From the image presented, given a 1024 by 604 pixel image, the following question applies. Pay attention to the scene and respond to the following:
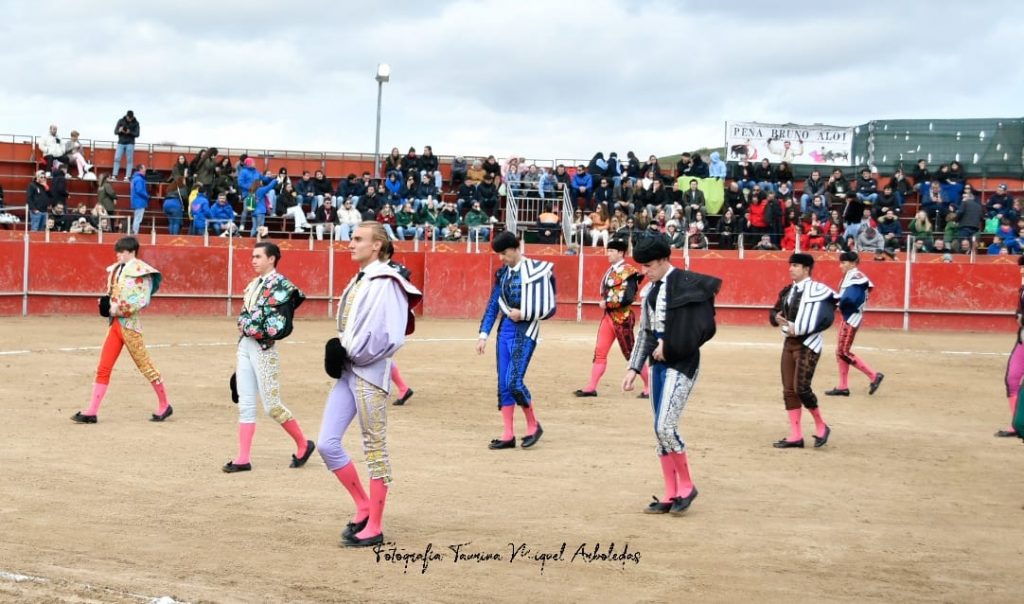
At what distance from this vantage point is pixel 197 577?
6301mm

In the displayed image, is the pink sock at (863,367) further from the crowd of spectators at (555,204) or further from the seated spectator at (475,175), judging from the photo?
the seated spectator at (475,175)

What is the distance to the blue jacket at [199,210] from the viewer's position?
85.8 feet

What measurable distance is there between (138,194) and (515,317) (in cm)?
1863

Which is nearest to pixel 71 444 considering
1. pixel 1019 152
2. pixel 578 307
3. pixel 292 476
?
pixel 292 476

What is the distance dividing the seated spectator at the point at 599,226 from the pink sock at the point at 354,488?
1955cm

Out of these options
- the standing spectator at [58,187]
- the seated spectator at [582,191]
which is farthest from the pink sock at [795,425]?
the seated spectator at [582,191]

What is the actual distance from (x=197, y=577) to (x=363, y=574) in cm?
84

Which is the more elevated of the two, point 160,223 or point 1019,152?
point 1019,152

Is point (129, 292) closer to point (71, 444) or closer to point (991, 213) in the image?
point (71, 444)

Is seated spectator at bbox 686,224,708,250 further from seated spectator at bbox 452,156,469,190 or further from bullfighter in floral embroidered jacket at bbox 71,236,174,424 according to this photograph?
bullfighter in floral embroidered jacket at bbox 71,236,174,424

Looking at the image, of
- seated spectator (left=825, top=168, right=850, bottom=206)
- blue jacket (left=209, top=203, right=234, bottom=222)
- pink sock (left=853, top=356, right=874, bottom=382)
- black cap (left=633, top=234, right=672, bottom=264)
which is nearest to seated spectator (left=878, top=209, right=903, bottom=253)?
seated spectator (left=825, top=168, right=850, bottom=206)

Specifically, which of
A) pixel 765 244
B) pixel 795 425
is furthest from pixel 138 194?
pixel 795 425

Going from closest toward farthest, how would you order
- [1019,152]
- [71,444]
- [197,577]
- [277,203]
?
[197,577], [71,444], [277,203], [1019,152]

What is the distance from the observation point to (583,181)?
3056 centimetres
